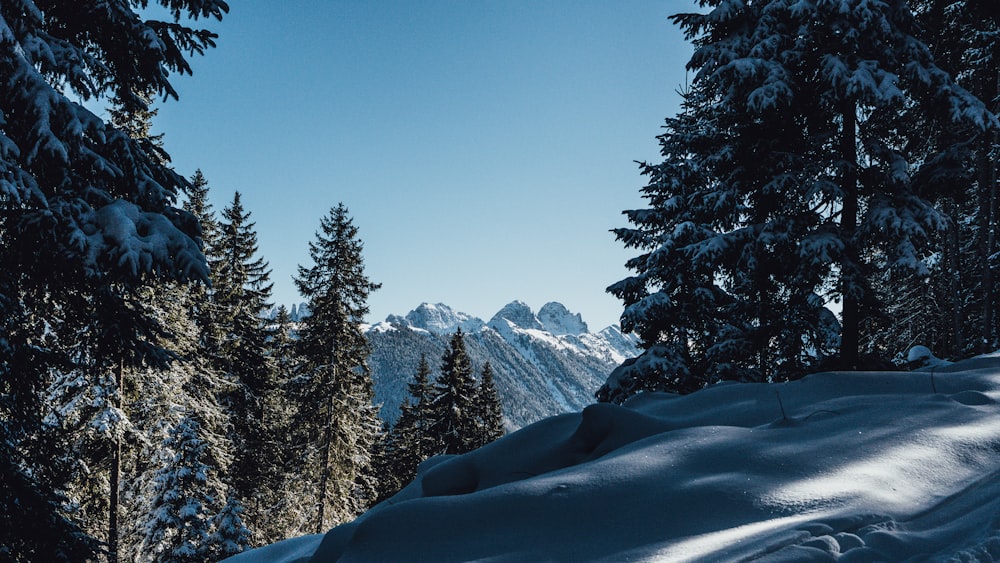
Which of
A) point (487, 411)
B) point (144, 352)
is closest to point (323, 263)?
point (487, 411)

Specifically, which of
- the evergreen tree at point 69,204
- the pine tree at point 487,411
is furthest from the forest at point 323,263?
the pine tree at point 487,411

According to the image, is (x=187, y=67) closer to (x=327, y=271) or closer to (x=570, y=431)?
(x=570, y=431)

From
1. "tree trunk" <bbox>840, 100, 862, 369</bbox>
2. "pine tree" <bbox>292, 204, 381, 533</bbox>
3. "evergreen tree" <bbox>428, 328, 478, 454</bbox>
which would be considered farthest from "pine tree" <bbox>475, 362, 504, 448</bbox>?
"tree trunk" <bbox>840, 100, 862, 369</bbox>

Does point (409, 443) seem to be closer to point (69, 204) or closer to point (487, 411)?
point (487, 411)

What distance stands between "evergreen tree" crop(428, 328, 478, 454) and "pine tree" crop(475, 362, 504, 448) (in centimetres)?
329

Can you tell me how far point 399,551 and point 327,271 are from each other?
22405 millimetres

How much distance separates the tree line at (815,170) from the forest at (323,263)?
0.19 ft

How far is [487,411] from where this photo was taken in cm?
3350

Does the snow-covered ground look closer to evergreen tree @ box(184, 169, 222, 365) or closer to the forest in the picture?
the forest

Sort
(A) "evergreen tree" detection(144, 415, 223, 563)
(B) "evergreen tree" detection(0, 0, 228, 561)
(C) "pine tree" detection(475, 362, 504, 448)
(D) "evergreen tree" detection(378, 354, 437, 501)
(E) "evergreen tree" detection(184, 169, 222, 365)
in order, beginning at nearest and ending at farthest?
(B) "evergreen tree" detection(0, 0, 228, 561)
(A) "evergreen tree" detection(144, 415, 223, 563)
(E) "evergreen tree" detection(184, 169, 222, 365)
(D) "evergreen tree" detection(378, 354, 437, 501)
(C) "pine tree" detection(475, 362, 504, 448)

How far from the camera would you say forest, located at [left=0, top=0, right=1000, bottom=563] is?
4.77m

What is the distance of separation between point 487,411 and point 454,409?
7513mm

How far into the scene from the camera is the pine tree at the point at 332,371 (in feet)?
74.5

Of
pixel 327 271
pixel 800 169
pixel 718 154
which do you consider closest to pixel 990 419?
pixel 800 169
